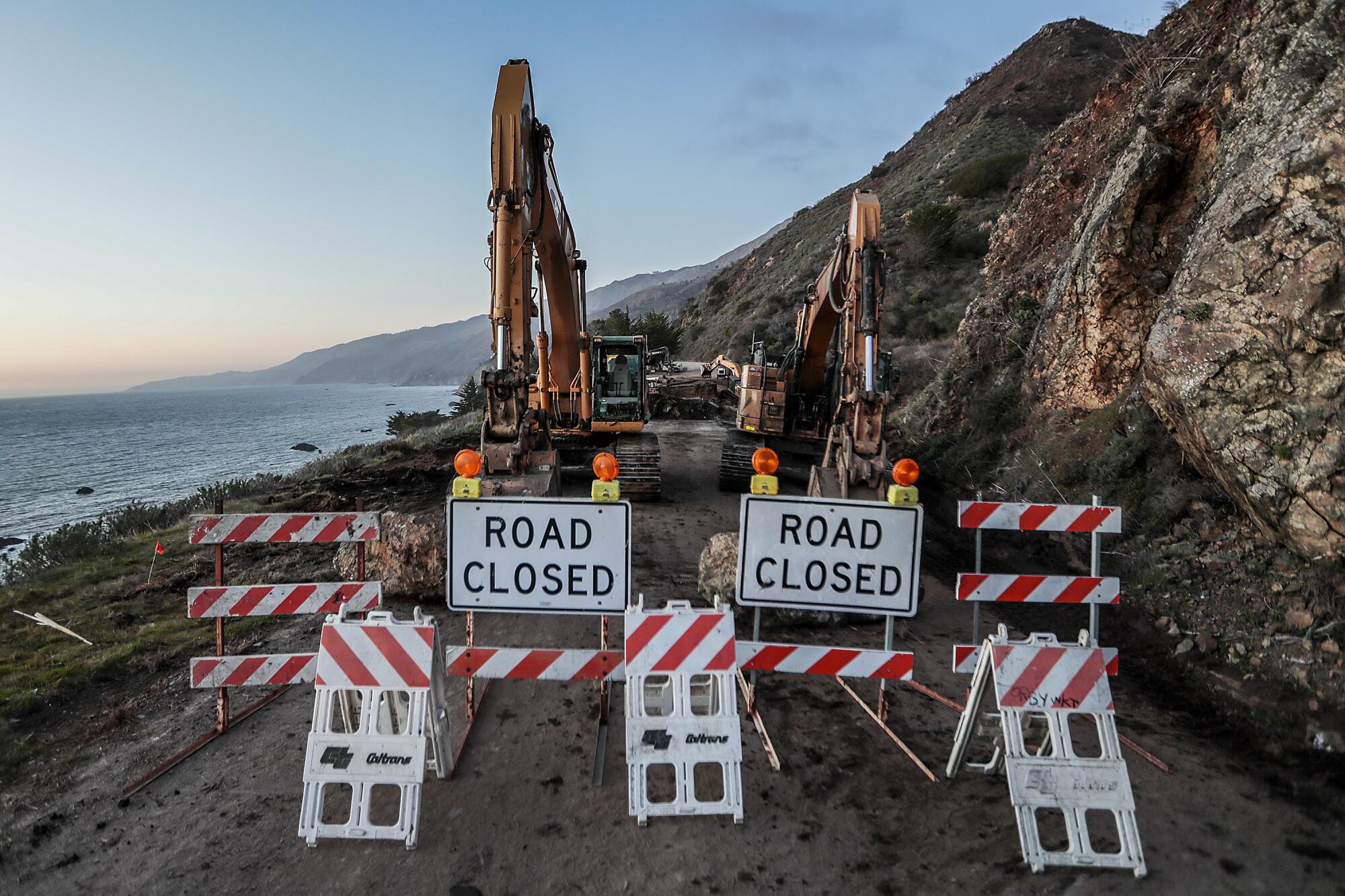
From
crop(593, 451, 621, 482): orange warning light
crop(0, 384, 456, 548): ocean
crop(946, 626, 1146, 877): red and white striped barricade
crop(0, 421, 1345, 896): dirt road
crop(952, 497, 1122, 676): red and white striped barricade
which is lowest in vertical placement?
crop(0, 384, 456, 548): ocean

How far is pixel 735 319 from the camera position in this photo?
46.8 meters

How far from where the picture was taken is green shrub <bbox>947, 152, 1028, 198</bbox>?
121 feet

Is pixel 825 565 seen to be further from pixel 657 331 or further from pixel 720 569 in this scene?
pixel 657 331

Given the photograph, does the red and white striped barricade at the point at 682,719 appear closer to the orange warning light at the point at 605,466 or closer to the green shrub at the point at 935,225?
the orange warning light at the point at 605,466

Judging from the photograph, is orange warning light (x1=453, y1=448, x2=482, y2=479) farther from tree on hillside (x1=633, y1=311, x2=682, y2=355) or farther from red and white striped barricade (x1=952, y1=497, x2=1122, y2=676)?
tree on hillside (x1=633, y1=311, x2=682, y2=355)

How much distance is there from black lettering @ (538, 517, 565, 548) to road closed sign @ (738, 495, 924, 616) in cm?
128

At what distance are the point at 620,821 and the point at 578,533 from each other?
1.83m

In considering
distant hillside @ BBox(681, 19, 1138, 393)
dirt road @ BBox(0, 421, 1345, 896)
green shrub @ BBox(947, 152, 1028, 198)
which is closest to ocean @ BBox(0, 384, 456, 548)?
dirt road @ BBox(0, 421, 1345, 896)

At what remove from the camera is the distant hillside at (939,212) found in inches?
1146

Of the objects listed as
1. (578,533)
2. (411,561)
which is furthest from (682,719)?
(411,561)

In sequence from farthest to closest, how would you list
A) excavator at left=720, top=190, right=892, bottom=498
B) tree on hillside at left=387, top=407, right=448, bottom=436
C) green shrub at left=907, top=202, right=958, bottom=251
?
tree on hillside at left=387, top=407, right=448, bottom=436
green shrub at left=907, top=202, right=958, bottom=251
excavator at left=720, top=190, right=892, bottom=498

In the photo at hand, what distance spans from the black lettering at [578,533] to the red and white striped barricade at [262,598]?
5.13 feet

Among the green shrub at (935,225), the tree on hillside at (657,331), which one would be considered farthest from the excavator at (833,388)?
the tree on hillside at (657,331)

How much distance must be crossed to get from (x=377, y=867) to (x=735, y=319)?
147ft
